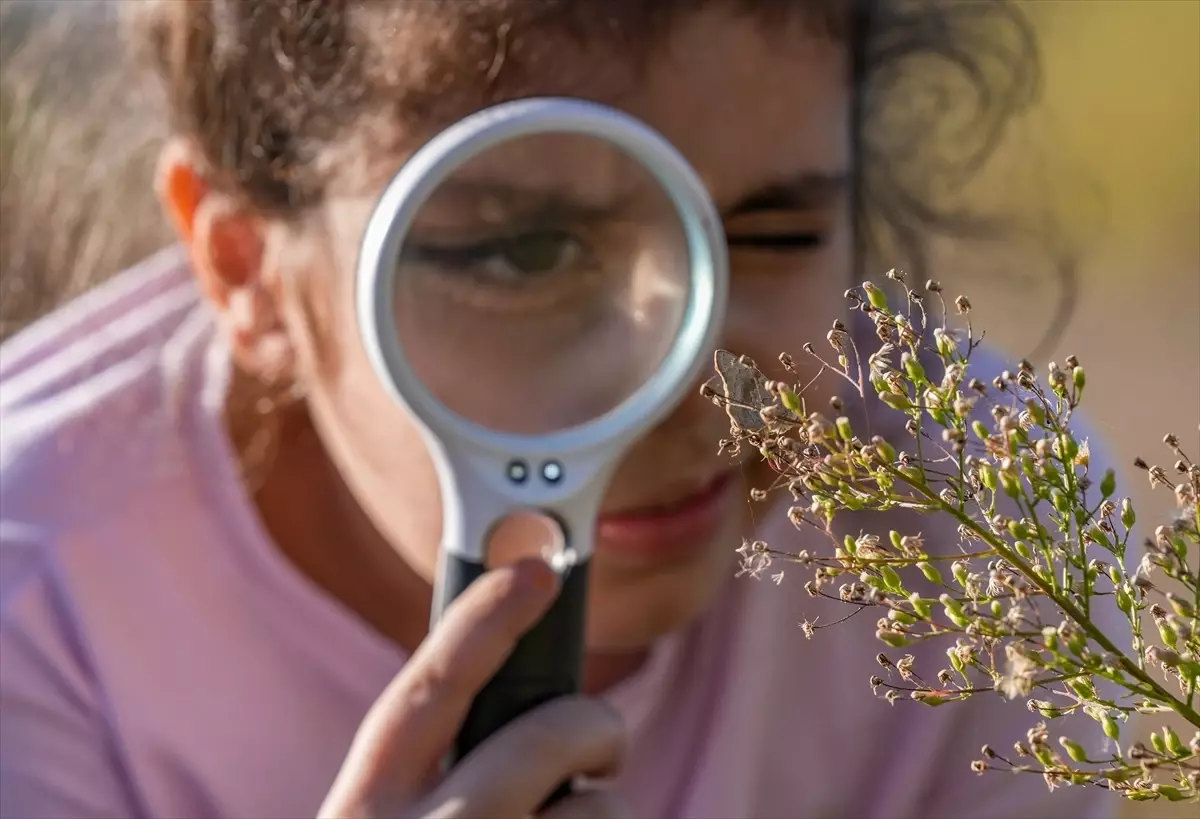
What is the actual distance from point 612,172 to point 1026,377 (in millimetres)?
279

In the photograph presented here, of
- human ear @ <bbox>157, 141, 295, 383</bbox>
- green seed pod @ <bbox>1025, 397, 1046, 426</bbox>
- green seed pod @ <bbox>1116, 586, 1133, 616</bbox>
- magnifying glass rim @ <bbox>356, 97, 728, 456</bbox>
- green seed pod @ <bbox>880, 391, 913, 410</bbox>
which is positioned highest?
human ear @ <bbox>157, 141, 295, 383</bbox>

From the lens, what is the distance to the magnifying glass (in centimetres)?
52

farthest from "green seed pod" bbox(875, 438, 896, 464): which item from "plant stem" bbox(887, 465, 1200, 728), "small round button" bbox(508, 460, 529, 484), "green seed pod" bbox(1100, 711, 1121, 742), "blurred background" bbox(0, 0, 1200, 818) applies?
"blurred background" bbox(0, 0, 1200, 818)

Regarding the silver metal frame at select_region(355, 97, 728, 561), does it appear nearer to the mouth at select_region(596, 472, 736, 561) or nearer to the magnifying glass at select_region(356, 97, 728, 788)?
the magnifying glass at select_region(356, 97, 728, 788)

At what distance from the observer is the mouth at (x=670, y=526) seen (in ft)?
2.29

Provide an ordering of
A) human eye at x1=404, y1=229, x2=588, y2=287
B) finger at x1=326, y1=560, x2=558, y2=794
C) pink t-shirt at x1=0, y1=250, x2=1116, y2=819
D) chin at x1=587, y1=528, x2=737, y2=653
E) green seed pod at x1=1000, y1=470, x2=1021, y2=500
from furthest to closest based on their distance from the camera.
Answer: pink t-shirt at x1=0, y1=250, x2=1116, y2=819 → chin at x1=587, y1=528, x2=737, y2=653 → human eye at x1=404, y1=229, x2=588, y2=287 → finger at x1=326, y1=560, x2=558, y2=794 → green seed pod at x1=1000, y1=470, x2=1021, y2=500

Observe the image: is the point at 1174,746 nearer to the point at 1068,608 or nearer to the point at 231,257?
the point at 1068,608

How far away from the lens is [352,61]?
2.32 feet

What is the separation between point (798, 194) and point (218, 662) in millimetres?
636

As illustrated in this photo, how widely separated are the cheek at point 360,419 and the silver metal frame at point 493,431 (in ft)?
0.44

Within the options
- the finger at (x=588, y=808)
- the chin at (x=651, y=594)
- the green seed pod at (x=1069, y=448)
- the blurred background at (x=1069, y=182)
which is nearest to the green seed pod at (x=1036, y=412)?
the green seed pod at (x=1069, y=448)

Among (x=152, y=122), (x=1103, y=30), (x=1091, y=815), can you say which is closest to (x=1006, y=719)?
(x=1091, y=815)

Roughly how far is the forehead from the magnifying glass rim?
0.13 meters

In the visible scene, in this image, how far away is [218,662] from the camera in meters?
0.97
